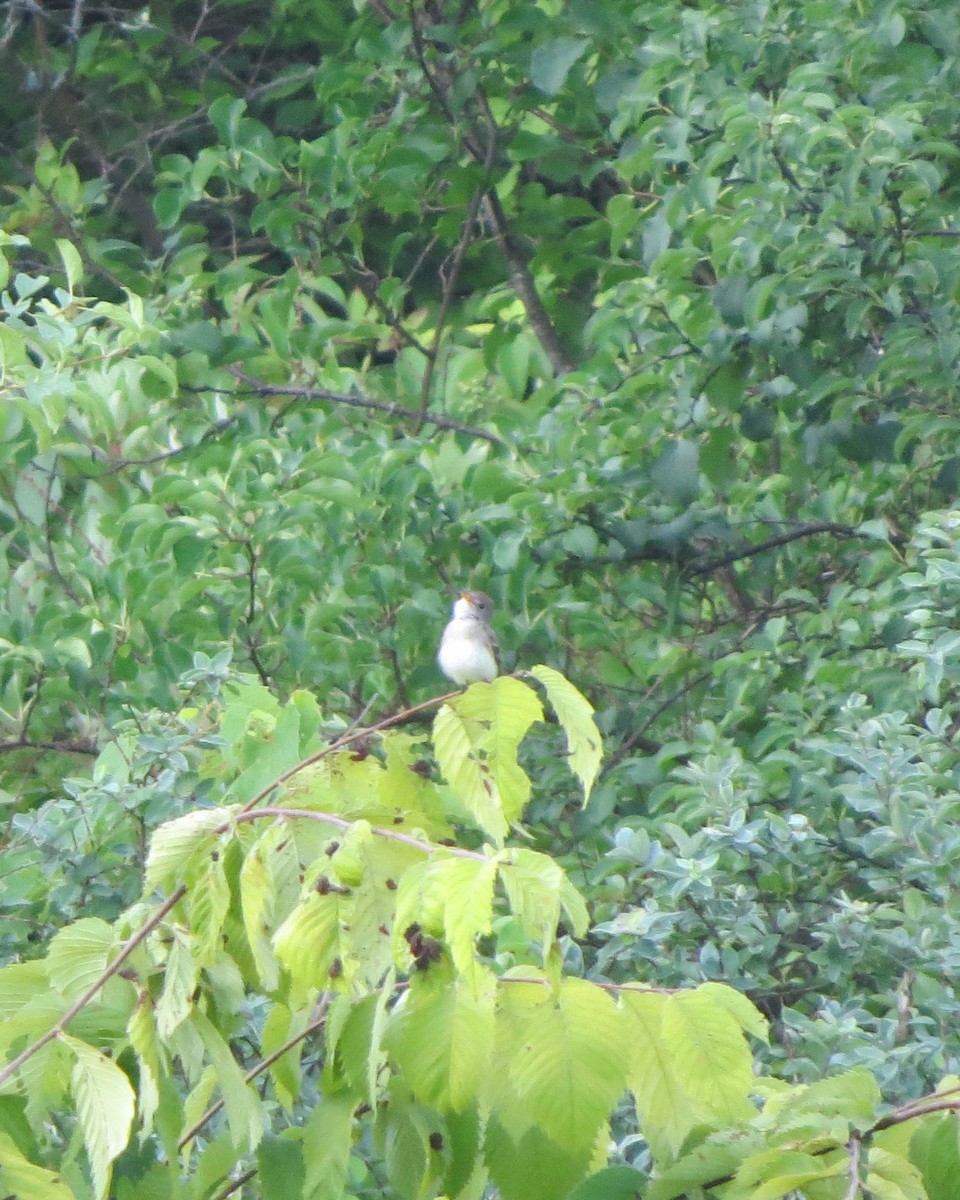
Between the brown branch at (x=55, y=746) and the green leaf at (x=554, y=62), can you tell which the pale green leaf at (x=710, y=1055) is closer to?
the brown branch at (x=55, y=746)

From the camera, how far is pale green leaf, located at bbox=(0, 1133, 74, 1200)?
156cm

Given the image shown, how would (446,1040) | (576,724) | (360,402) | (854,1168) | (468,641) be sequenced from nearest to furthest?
(854,1168) < (446,1040) < (576,724) < (468,641) < (360,402)

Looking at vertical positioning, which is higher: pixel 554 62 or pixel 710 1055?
pixel 710 1055

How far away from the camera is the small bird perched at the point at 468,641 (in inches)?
180

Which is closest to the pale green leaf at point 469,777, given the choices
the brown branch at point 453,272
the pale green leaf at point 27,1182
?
the pale green leaf at point 27,1182

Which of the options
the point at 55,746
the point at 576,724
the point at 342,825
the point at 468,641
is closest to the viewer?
the point at 342,825

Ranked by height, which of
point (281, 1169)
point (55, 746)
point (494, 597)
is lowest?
point (55, 746)

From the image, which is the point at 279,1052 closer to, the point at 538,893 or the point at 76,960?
the point at 76,960

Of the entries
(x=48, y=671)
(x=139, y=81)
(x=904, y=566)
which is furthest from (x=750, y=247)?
(x=139, y=81)

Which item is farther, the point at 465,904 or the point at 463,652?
the point at 463,652

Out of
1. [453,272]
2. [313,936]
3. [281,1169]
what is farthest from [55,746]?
[313,936]

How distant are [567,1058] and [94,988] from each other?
1.57ft

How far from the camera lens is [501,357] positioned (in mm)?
5211

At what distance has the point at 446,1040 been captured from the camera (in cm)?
149
